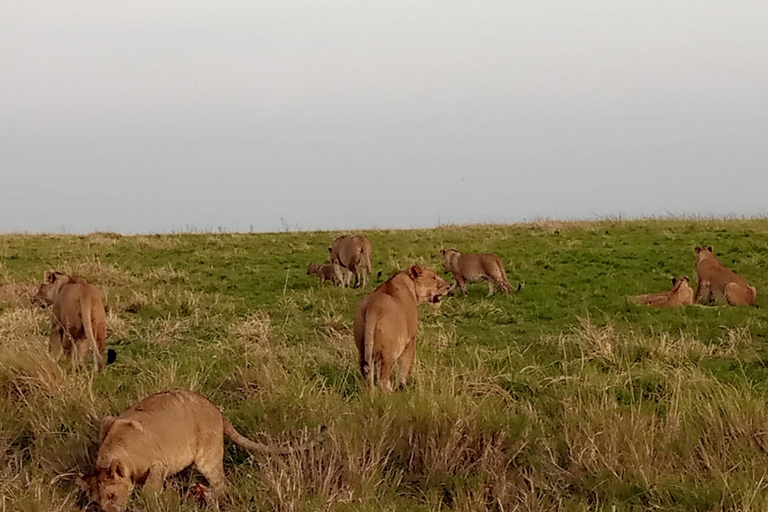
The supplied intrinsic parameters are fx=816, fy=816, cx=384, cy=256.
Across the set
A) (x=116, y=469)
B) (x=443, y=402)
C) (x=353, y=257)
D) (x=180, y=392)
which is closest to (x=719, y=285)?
(x=353, y=257)

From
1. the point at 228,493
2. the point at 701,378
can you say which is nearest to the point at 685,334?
the point at 701,378

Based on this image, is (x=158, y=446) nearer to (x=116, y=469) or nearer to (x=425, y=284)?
(x=116, y=469)

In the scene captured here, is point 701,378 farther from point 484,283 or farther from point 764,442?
point 484,283

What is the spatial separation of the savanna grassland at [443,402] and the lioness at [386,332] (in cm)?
28

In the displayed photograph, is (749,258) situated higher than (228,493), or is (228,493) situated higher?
(749,258)

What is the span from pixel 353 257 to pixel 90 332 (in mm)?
8586

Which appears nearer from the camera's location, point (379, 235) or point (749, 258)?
point (749, 258)

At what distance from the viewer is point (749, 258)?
1884 centimetres

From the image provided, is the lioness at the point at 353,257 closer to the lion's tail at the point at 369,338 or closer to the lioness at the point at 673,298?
the lioness at the point at 673,298

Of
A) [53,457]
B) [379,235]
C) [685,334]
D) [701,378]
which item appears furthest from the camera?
[379,235]

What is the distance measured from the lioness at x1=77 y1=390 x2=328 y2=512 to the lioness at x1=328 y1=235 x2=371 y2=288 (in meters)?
10.5

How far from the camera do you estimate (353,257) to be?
1728 centimetres

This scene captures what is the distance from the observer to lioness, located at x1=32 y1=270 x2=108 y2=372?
362 inches

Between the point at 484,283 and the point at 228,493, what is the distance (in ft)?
40.6
